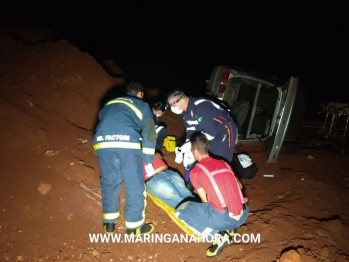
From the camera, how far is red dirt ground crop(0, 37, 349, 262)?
3.34 m

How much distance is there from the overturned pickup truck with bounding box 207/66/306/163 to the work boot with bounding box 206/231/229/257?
7.45ft

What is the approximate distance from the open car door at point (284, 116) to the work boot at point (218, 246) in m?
2.27

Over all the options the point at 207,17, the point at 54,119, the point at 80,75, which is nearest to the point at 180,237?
the point at 54,119

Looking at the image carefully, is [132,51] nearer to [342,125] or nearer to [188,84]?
[188,84]

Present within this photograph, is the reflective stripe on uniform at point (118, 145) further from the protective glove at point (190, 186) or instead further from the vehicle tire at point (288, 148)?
the vehicle tire at point (288, 148)

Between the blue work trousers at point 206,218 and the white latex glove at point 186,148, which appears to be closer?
the blue work trousers at point 206,218

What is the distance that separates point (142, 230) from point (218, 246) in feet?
3.19

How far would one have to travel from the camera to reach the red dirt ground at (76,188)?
3.34 meters

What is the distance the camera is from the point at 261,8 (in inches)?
2078

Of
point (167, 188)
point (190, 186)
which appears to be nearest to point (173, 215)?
point (167, 188)

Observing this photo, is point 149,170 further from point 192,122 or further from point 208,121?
point 208,121

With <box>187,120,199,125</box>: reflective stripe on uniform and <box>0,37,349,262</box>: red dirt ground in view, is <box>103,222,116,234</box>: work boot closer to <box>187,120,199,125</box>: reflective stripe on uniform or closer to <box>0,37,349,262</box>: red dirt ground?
<box>0,37,349,262</box>: red dirt ground

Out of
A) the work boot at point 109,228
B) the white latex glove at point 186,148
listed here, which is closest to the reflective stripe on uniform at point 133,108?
the white latex glove at point 186,148

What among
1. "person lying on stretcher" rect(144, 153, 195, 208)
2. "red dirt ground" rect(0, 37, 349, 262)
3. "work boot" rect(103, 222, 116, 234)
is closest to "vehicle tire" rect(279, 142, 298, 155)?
"red dirt ground" rect(0, 37, 349, 262)
